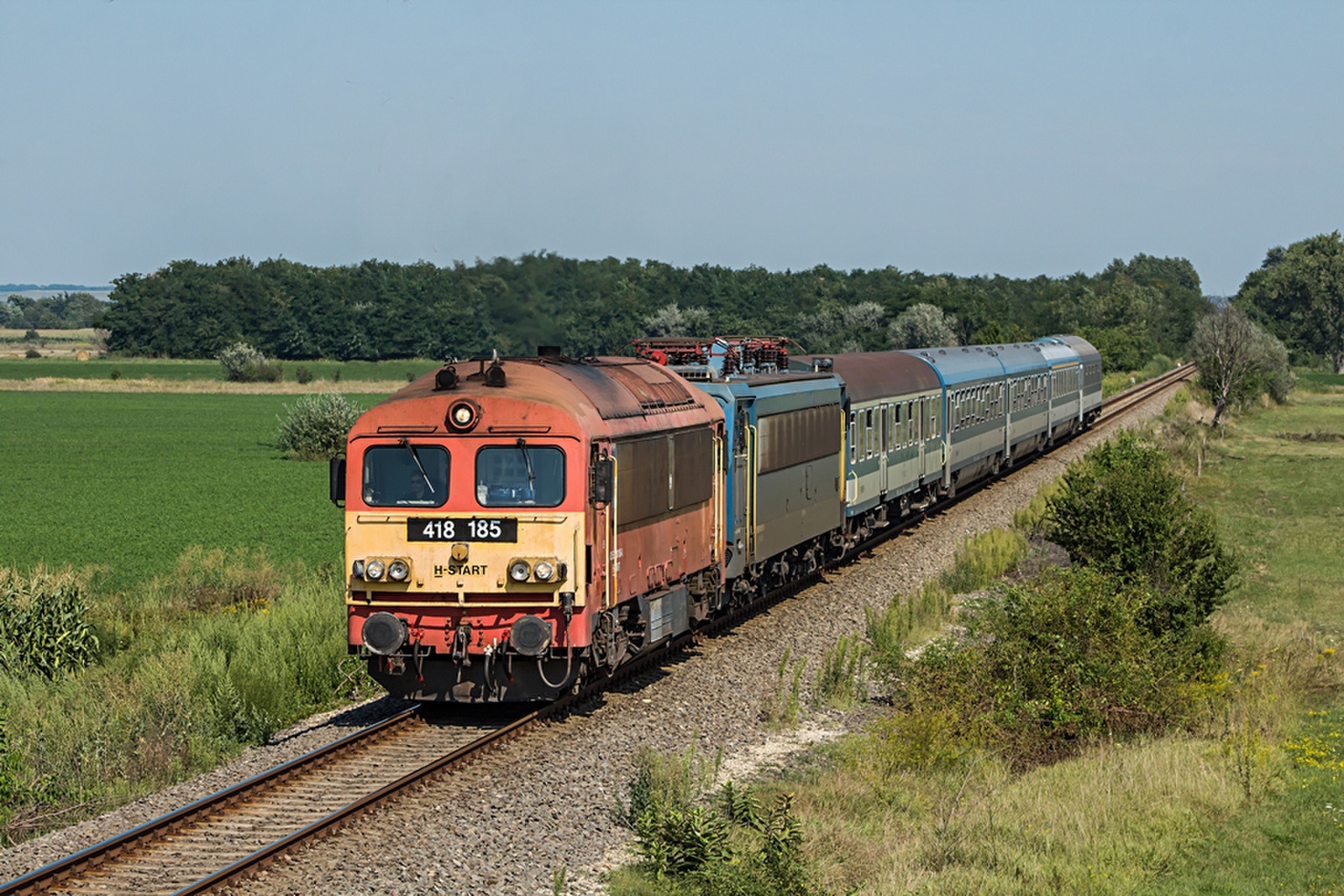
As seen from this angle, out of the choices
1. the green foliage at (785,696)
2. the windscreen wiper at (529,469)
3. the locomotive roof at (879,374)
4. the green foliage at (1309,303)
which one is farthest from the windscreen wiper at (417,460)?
the green foliage at (1309,303)

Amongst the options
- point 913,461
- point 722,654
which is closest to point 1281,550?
point 913,461

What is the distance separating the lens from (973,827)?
11.1 meters

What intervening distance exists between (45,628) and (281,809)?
24.6 ft

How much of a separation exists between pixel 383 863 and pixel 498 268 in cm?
956

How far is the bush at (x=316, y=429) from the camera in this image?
5097 cm

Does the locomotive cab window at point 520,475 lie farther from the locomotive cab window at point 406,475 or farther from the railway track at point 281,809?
Answer: the railway track at point 281,809

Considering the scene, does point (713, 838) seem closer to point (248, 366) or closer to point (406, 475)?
point (406, 475)

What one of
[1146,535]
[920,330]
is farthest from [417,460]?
[920,330]

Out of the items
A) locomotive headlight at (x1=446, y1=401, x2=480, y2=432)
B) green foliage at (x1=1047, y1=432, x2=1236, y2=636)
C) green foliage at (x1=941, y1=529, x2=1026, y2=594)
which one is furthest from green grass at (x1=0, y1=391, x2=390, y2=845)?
green foliage at (x1=1047, y1=432, x2=1236, y2=636)

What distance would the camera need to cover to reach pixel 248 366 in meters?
92.2

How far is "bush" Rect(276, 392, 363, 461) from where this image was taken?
167 ft

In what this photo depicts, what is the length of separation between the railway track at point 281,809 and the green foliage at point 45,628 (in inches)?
219

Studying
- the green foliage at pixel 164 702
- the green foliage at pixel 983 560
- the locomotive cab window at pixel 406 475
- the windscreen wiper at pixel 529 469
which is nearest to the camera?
the green foliage at pixel 164 702

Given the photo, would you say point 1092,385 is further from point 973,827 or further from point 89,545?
point 973,827
